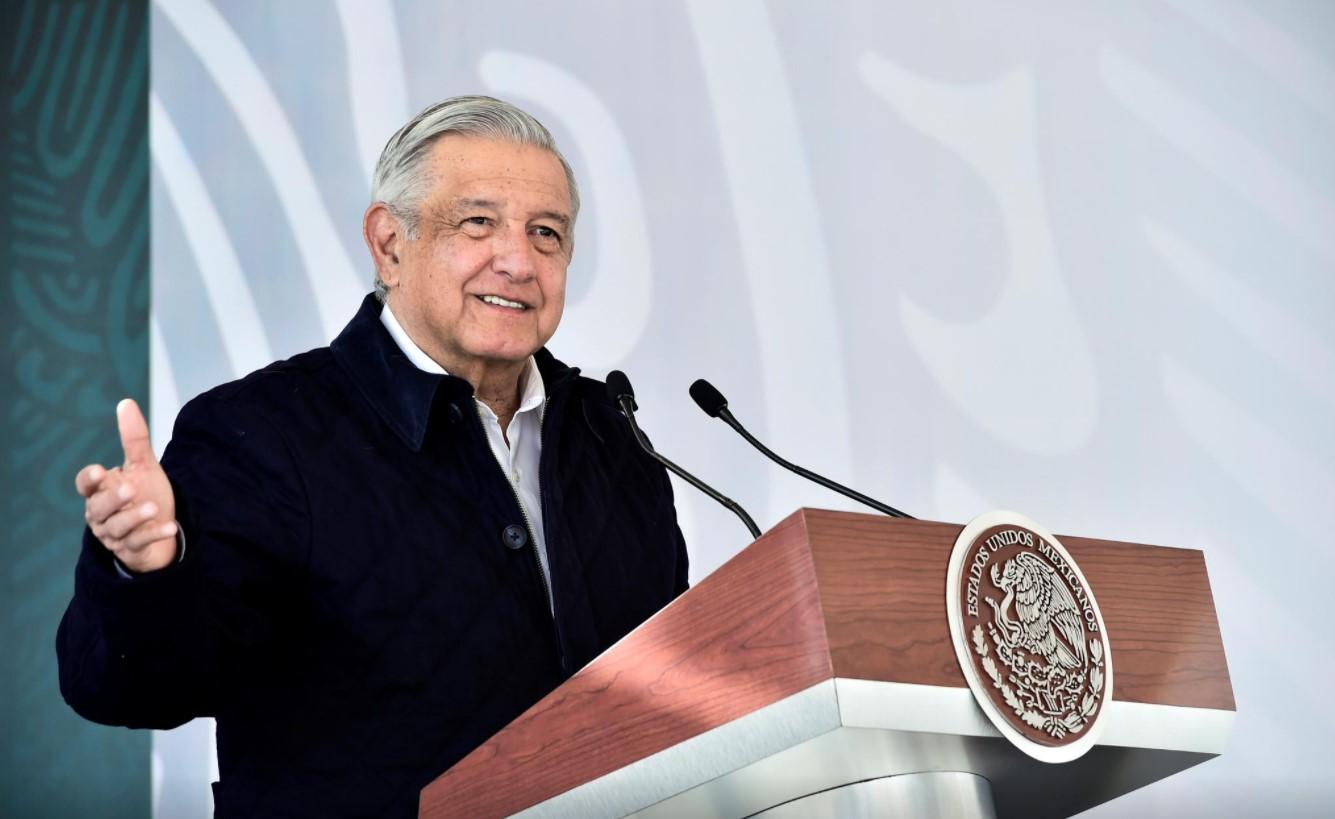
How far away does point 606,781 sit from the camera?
1.24 m

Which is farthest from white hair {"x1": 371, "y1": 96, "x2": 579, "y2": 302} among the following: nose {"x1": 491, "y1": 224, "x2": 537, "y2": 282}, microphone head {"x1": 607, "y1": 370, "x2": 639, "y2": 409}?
microphone head {"x1": 607, "y1": 370, "x2": 639, "y2": 409}

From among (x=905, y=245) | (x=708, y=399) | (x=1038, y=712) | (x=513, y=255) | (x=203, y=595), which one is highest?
(x=905, y=245)

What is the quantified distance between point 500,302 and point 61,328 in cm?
197

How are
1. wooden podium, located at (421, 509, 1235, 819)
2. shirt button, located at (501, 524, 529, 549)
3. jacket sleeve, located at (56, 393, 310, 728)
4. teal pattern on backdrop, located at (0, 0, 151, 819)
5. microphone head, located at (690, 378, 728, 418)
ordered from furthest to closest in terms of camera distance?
teal pattern on backdrop, located at (0, 0, 151, 819)
microphone head, located at (690, 378, 728, 418)
shirt button, located at (501, 524, 529, 549)
jacket sleeve, located at (56, 393, 310, 728)
wooden podium, located at (421, 509, 1235, 819)

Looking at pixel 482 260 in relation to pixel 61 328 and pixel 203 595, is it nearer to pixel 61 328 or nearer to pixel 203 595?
pixel 203 595

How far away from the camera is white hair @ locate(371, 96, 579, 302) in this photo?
2080 millimetres

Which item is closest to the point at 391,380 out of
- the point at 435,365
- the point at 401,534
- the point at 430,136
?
the point at 435,365

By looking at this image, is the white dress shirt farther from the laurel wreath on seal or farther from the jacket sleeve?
the laurel wreath on seal

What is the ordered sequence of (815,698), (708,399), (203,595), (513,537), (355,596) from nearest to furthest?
1. (815,698)
2. (203,595)
3. (355,596)
4. (513,537)
5. (708,399)

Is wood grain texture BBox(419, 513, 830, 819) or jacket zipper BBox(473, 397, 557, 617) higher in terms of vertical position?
jacket zipper BBox(473, 397, 557, 617)

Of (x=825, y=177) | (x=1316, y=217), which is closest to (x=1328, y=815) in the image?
(x=1316, y=217)

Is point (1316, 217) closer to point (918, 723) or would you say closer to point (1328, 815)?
point (1328, 815)

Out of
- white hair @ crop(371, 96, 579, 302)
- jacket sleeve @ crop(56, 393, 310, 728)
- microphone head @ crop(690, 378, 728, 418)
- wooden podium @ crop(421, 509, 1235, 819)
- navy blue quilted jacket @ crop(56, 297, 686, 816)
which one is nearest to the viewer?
wooden podium @ crop(421, 509, 1235, 819)

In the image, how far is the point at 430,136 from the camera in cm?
209
